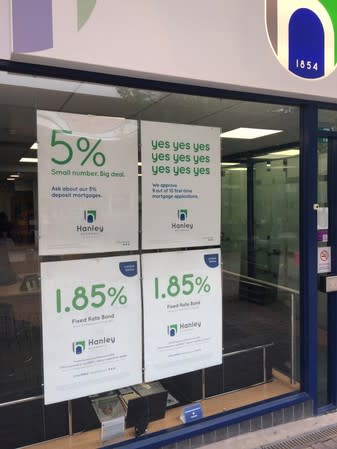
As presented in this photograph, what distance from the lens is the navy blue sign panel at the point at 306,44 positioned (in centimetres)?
298

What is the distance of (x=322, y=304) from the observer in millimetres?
3492

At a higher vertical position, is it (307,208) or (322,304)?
(307,208)

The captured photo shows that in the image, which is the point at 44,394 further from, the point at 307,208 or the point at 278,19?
the point at 278,19

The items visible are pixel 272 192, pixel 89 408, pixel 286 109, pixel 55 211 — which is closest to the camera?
pixel 55 211

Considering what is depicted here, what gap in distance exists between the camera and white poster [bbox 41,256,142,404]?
2568mm

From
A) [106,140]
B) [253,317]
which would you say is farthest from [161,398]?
[106,140]

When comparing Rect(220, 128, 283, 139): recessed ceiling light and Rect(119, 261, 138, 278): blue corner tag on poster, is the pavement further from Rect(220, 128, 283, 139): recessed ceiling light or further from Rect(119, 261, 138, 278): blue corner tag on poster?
Rect(220, 128, 283, 139): recessed ceiling light

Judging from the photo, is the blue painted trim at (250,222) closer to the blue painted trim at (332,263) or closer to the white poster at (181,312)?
the blue painted trim at (332,263)

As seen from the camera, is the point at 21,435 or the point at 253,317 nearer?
the point at 21,435

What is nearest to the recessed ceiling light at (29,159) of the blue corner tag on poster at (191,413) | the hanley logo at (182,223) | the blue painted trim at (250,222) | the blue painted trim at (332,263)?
the hanley logo at (182,223)

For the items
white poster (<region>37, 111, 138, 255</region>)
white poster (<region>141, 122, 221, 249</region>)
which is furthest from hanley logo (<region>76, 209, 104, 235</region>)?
white poster (<region>141, 122, 221, 249</region>)

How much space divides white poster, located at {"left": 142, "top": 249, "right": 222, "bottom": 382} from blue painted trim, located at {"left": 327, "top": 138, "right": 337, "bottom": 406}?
105cm

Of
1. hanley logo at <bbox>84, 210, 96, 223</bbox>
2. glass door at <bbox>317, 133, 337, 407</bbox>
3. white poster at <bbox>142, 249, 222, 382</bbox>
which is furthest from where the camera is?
glass door at <bbox>317, 133, 337, 407</bbox>

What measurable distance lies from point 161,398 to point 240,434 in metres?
0.67
